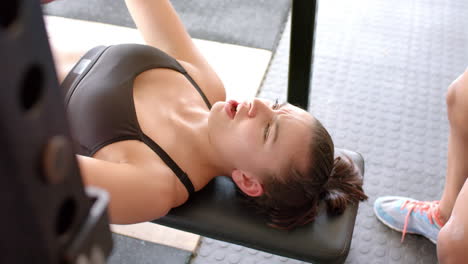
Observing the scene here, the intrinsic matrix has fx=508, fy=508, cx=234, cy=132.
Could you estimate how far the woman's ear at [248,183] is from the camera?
47.3 inches

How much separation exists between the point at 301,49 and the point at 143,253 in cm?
81

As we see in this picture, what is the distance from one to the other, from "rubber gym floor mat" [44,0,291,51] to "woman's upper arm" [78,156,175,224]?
4.62 feet

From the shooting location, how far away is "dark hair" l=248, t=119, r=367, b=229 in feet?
3.83

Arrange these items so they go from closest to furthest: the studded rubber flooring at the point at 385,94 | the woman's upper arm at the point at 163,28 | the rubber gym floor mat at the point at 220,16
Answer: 1. the woman's upper arm at the point at 163,28
2. the studded rubber flooring at the point at 385,94
3. the rubber gym floor mat at the point at 220,16

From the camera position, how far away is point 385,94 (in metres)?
2.17

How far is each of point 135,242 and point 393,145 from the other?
3.42 feet

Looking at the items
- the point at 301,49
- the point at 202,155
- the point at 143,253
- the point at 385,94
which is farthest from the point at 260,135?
the point at 385,94

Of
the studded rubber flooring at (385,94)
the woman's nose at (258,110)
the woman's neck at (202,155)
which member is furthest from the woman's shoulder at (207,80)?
the studded rubber flooring at (385,94)

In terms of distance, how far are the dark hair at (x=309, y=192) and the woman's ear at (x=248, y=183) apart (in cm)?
1

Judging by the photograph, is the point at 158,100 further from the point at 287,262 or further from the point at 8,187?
the point at 8,187

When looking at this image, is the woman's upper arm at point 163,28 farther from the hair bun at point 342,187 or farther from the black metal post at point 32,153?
the black metal post at point 32,153

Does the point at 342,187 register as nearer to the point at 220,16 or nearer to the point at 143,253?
the point at 143,253

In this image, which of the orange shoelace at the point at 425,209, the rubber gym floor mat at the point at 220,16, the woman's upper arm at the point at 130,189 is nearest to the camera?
the woman's upper arm at the point at 130,189

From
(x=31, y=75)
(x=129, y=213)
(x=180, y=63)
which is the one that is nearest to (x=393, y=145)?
(x=180, y=63)
